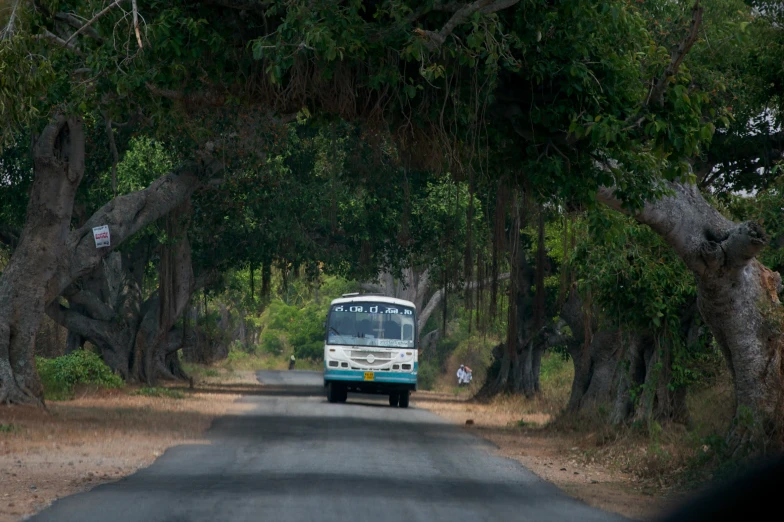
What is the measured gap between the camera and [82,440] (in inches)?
A: 614

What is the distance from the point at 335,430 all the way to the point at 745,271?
28.2ft

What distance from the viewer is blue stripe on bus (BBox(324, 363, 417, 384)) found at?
27797 millimetres

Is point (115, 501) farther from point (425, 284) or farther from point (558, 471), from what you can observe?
point (425, 284)

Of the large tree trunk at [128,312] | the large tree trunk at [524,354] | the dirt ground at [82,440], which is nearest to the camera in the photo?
the dirt ground at [82,440]

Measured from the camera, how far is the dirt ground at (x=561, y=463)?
11266mm

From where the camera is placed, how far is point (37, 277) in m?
19.6

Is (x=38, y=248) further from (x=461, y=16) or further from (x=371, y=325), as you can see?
(x=461, y=16)

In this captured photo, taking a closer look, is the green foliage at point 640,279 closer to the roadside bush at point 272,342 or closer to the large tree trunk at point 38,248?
the large tree trunk at point 38,248

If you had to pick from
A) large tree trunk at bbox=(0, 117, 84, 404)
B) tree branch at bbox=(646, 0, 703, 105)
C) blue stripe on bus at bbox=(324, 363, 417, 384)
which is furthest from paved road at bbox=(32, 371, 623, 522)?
blue stripe on bus at bbox=(324, 363, 417, 384)

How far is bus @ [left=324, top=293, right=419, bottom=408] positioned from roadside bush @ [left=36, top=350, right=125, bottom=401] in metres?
5.82

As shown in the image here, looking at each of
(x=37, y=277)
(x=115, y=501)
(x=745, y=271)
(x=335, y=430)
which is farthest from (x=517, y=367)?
(x=115, y=501)

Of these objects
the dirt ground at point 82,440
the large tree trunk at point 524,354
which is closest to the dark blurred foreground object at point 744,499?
the dirt ground at point 82,440

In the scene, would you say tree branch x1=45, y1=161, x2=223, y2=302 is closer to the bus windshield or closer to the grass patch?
the grass patch

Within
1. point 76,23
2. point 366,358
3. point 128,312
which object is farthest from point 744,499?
point 128,312
